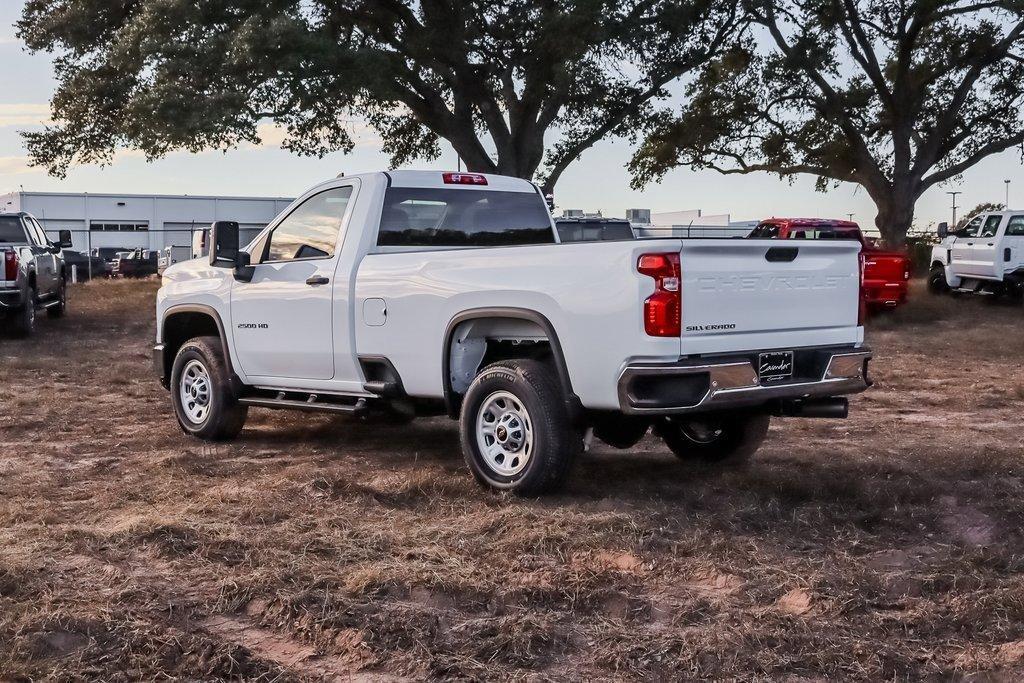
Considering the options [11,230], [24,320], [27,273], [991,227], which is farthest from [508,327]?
[991,227]

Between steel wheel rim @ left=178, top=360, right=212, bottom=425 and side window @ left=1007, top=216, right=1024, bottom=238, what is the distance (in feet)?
60.0

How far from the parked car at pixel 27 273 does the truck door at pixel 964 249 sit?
1683cm

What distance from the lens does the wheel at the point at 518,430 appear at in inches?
255

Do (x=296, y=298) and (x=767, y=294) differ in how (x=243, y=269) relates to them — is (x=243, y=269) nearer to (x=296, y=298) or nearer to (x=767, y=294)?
(x=296, y=298)

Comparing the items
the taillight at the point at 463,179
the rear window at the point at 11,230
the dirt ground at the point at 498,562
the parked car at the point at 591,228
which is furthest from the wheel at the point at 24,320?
the taillight at the point at 463,179

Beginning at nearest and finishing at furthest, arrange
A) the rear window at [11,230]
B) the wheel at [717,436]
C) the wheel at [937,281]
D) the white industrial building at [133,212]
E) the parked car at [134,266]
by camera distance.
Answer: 1. the wheel at [717,436]
2. the rear window at [11,230]
3. the wheel at [937,281]
4. the parked car at [134,266]
5. the white industrial building at [133,212]

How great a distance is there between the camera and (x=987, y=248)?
23516 millimetres

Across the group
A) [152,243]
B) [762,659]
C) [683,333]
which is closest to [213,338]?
[683,333]

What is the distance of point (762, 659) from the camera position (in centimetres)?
427

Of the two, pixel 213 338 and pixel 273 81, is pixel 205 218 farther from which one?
pixel 213 338

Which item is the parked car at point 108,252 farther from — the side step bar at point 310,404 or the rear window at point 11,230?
the side step bar at point 310,404

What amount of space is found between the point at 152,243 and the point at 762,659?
5745 cm

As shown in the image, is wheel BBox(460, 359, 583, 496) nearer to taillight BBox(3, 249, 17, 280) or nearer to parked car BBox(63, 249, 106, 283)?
taillight BBox(3, 249, 17, 280)

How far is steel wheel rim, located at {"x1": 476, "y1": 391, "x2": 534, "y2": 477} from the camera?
665cm
